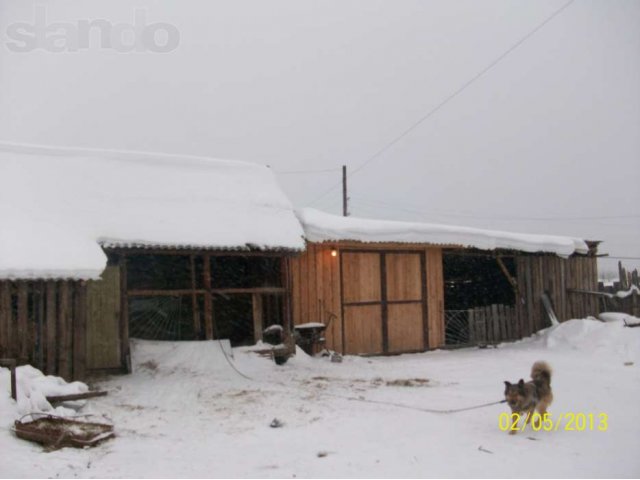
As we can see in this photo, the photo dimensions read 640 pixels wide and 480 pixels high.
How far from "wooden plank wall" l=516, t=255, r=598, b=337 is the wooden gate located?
3.70 m

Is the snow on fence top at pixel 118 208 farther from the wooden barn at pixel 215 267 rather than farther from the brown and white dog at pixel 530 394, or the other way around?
the brown and white dog at pixel 530 394

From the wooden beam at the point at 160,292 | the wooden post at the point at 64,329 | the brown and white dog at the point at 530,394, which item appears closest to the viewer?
the brown and white dog at the point at 530,394

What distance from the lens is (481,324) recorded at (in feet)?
51.7

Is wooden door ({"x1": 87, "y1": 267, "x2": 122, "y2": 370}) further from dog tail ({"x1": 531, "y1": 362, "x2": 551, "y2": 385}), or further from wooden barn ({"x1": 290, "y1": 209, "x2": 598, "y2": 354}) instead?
dog tail ({"x1": 531, "y1": 362, "x2": 551, "y2": 385})

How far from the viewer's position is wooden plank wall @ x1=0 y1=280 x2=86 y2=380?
8617 mm

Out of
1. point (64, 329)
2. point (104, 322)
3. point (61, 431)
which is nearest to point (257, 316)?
point (104, 322)

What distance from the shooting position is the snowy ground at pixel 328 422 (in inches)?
213

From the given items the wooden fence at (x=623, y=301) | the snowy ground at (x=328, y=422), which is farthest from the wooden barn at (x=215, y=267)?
the snowy ground at (x=328, y=422)

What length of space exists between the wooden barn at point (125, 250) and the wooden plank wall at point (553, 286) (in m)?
7.99

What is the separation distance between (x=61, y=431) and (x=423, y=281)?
1058 centimetres

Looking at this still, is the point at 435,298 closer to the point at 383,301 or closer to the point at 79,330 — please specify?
the point at 383,301

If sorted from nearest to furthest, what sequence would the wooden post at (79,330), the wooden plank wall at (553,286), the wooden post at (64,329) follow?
the wooden post at (64,329) < the wooden post at (79,330) < the wooden plank wall at (553,286)

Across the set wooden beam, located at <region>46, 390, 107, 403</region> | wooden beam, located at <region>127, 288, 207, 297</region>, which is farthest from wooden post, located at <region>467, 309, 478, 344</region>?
wooden beam, located at <region>46, 390, 107, 403</region>
